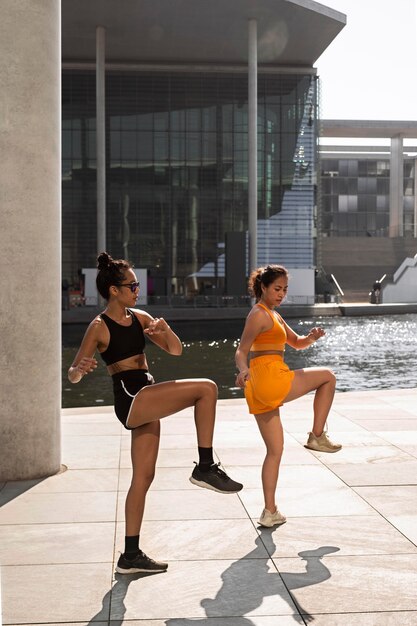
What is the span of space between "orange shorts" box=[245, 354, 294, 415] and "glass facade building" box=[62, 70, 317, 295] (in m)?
55.9

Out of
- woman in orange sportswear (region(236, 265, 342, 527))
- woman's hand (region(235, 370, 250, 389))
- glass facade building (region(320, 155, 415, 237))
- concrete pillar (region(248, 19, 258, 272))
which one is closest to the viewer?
woman's hand (region(235, 370, 250, 389))

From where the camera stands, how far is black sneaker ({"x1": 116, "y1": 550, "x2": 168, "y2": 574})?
→ 4734 millimetres

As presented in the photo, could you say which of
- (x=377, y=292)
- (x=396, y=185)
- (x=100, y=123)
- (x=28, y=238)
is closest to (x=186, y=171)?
(x=100, y=123)

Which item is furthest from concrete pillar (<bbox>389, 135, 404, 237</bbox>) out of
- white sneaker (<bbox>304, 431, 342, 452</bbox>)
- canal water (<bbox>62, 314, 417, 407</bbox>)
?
white sneaker (<bbox>304, 431, 342, 452</bbox>)

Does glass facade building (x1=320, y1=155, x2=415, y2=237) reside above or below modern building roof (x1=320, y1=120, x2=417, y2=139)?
below

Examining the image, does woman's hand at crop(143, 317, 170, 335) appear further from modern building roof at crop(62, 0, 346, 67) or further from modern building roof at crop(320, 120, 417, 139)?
modern building roof at crop(320, 120, 417, 139)

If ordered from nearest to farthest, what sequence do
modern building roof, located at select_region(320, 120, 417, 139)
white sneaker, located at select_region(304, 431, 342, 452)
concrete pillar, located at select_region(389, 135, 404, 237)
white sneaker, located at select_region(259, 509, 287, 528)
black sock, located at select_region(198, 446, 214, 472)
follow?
1. black sock, located at select_region(198, 446, 214, 472)
2. white sneaker, located at select_region(259, 509, 287, 528)
3. white sneaker, located at select_region(304, 431, 342, 452)
4. modern building roof, located at select_region(320, 120, 417, 139)
5. concrete pillar, located at select_region(389, 135, 404, 237)

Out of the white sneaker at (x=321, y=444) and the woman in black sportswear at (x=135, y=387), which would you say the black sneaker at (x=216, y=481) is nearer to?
the woman in black sportswear at (x=135, y=387)

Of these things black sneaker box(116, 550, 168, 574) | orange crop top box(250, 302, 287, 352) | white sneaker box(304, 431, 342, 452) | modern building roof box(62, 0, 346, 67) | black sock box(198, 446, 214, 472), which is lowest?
black sneaker box(116, 550, 168, 574)

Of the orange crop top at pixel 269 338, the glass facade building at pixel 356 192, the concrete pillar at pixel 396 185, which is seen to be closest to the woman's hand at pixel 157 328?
the orange crop top at pixel 269 338

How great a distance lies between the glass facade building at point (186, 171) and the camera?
201 ft

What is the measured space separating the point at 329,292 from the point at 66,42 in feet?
79.4

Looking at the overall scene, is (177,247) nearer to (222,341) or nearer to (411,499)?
(222,341)

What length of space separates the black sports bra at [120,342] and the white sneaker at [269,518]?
1.65m
